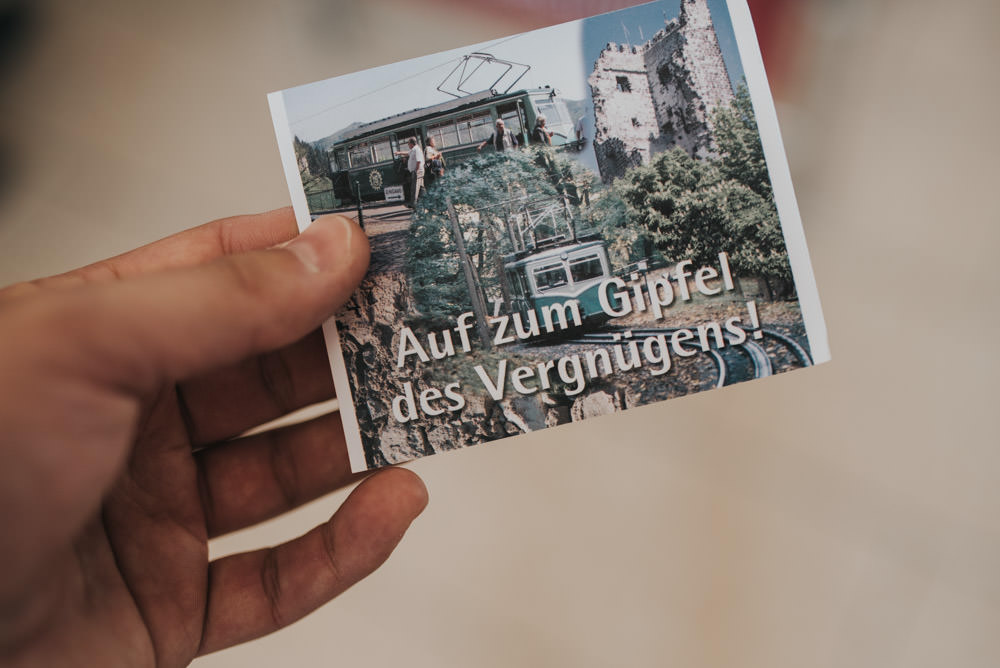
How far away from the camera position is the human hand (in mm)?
552

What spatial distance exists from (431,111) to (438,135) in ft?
0.10

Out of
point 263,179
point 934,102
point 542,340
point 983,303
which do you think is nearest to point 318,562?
point 542,340

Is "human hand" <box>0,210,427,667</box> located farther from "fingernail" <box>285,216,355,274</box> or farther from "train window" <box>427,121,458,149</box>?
"train window" <box>427,121,458,149</box>

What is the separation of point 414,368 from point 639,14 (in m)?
0.52

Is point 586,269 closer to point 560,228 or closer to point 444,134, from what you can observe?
point 560,228

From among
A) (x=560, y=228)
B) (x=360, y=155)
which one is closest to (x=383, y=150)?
(x=360, y=155)

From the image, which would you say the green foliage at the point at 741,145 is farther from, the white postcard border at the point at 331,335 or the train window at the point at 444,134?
the white postcard border at the point at 331,335

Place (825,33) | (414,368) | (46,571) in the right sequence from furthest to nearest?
(825,33), (414,368), (46,571)

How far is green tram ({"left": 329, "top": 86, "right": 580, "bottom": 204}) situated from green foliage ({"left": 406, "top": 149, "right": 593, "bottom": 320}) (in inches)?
1.0

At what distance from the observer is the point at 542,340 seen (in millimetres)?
781

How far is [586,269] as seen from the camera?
30.9 inches

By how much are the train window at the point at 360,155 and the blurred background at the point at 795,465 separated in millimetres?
489

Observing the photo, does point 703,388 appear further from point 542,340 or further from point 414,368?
point 414,368

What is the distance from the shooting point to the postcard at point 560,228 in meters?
0.77
